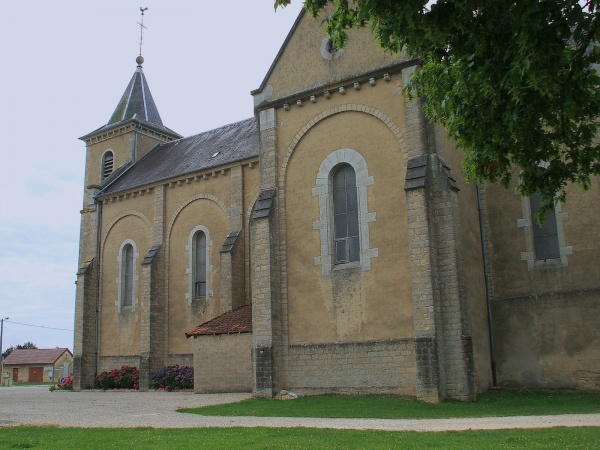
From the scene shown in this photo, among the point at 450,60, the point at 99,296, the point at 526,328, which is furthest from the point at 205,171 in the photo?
the point at 450,60

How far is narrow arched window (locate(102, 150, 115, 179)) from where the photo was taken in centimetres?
3597

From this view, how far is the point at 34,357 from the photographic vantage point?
6838cm

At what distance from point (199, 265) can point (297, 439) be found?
1934cm

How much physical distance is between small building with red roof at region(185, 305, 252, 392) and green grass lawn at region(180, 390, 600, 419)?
3618mm

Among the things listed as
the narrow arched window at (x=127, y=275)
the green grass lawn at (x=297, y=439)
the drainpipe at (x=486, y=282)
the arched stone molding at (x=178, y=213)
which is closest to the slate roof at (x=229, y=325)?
the arched stone molding at (x=178, y=213)

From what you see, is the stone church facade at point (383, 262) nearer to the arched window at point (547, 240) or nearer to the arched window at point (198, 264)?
the arched window at point (547, 240)

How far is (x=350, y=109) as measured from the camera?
19422 mm

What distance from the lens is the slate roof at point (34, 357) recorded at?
67062mm

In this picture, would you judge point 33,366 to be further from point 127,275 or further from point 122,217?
point 122,217

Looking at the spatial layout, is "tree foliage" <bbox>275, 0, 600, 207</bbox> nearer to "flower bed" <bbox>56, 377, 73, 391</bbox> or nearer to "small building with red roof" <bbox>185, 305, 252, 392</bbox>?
"small building with red roof" <bbox>185, 305, 252, 392</bbox>

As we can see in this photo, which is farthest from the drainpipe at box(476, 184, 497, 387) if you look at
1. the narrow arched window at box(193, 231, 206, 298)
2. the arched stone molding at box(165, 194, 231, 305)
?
the narrow arched window at box(193, 231, 206, 298)

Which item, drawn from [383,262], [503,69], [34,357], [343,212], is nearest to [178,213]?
[343,212]

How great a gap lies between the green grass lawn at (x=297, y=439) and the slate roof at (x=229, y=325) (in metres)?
10.1

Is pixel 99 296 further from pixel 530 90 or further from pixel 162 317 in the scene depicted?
pixel 530 90
